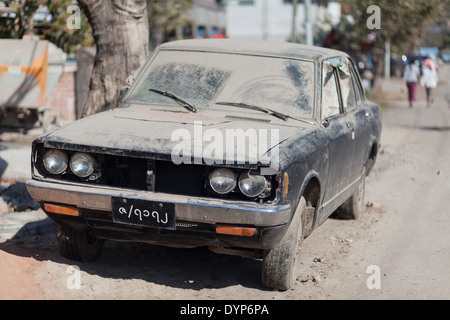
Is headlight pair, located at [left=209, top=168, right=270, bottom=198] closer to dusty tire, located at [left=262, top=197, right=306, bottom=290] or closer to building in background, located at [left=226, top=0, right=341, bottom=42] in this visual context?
dusty tire, located at [left=262, top=197, right=306, bottom=290]

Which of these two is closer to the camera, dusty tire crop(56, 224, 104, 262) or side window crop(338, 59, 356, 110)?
dusty tire crop(56, 224, 104, 262)

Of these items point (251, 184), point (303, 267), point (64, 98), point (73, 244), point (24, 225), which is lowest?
point (303, 267)

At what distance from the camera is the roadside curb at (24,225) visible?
653cm

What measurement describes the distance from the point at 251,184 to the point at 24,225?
9.46 feet

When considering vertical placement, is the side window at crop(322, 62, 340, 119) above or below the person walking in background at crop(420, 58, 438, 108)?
above

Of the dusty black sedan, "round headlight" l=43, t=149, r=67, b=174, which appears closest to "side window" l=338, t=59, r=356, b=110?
the dusty black sedan

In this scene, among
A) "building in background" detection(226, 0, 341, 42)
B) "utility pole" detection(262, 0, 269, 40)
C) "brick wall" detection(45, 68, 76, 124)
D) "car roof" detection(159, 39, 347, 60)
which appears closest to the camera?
"car roof" detection(159, 39, 347, 60)

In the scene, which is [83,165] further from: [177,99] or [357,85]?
[357,85]

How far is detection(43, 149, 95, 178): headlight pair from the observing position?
495 centimetres

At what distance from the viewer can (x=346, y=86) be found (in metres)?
6.97

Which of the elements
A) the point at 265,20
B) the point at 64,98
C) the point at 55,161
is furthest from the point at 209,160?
the point at 265,20

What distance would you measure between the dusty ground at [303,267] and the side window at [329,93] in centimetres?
131
